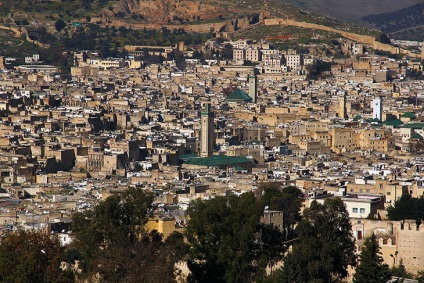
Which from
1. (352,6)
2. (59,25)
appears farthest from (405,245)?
(352,6)

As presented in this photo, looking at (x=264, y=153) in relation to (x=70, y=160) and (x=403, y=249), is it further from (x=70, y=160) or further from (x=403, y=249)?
(x=403, y=249)

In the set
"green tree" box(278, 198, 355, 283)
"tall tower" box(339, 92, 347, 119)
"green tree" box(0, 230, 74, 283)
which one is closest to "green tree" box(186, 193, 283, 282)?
"green tree" box(278, 198, 355, 283)

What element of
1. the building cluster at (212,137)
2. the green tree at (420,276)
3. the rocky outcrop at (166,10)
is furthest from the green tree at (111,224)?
the rocky outcrop at (166,10)

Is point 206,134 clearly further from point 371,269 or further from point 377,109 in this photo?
point 371,269

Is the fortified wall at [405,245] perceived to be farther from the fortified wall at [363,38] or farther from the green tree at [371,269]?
the fortified wall at [363,38]

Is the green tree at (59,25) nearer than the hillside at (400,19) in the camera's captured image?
Yes

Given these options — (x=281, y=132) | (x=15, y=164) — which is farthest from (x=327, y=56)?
(x=15, y=164)

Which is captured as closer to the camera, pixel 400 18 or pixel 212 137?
pixel 212 137
